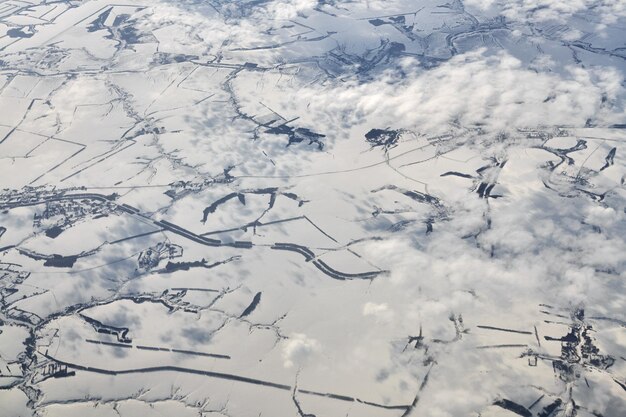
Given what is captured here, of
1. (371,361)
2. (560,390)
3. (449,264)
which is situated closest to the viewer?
(560,390)

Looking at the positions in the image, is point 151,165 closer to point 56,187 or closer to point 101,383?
point 56,187

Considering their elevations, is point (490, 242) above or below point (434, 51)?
below

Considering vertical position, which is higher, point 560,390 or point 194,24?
point 194,24

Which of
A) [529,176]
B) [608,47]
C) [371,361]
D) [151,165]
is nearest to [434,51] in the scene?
[608,47]

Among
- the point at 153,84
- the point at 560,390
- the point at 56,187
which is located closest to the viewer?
the point at 560,390

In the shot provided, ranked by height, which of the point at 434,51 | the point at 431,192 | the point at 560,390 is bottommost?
the point at 560,390

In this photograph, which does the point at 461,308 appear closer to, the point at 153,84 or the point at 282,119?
the point at 282,119

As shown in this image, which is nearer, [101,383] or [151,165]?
[101,383]

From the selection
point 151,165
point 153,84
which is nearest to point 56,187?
point 151,165

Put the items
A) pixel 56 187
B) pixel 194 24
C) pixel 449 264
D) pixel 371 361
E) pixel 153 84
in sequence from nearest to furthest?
pixel 371 361 → pixel 449 264 → pixel 56 187 → pixel 153 84 → pixel 194 24
